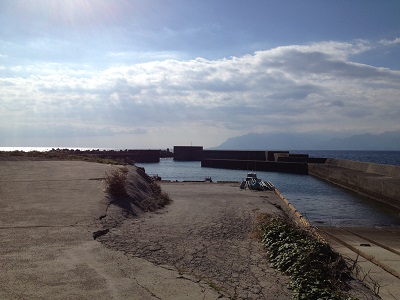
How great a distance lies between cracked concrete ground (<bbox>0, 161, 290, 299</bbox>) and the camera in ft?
17.0

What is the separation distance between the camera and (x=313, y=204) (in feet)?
85.6

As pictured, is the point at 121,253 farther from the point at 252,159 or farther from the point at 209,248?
the point at 252,159

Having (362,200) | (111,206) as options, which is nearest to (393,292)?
(111,206)

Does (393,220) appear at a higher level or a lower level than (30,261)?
lower

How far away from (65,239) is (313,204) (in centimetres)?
2149

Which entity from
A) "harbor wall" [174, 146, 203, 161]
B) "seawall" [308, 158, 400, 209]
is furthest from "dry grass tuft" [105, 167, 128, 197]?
"harbor wall" [174, 146, 203, 161]

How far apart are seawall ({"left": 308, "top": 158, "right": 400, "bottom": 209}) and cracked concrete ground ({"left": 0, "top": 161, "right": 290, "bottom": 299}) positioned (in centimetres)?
1937

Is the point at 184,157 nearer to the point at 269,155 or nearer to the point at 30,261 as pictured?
the point at 269,155

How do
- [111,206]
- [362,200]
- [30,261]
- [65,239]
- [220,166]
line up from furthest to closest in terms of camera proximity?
[220,166], [362,200], [111,206], [65,239], [30,261]

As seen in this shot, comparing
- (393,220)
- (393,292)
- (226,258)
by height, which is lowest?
(393,220)

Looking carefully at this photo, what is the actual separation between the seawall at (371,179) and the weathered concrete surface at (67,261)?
75.3 ft

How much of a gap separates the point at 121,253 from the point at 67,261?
0.96 m

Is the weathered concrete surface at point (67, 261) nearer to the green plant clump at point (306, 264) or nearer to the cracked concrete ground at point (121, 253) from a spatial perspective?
the cracked concrete ground at point (121, 253)

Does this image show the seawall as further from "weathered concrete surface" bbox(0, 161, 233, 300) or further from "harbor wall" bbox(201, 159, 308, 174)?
"weathered concrete surface" bbox(0, 161, 233, 300)
